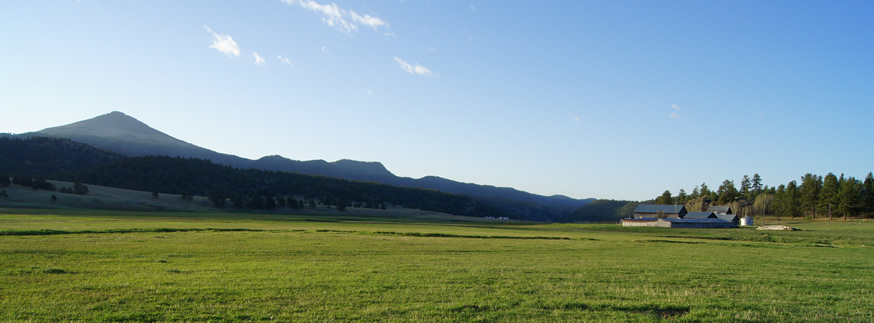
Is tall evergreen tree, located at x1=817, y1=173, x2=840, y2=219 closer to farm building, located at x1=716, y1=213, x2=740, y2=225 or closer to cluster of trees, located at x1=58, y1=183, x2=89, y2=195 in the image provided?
farm building, located at x1=716, y1=213, x2=740, y2=225

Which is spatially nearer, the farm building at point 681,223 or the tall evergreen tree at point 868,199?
the farm building at point 681,223

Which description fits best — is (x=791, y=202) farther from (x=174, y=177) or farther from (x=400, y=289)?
(x=174, y=177)

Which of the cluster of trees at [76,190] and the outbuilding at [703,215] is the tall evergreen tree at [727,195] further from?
the cluster of trees at [76,190]

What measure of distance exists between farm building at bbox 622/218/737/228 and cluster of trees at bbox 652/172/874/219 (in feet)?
67.0

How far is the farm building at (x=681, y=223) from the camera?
4040 inches

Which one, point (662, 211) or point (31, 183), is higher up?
point (662, 211)

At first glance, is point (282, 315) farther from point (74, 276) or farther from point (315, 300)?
point (74, 276)

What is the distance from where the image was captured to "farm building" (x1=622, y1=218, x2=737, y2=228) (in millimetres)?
102625

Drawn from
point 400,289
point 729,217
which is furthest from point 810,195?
point 400,289

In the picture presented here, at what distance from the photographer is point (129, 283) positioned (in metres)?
14.0

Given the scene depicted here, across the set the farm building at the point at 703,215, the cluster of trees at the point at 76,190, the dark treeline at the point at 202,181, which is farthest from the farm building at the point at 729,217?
the cluster of trees at the point at 76,190

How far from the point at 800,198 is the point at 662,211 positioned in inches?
1561

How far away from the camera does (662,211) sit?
5064 inches

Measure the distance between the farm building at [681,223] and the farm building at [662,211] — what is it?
462 inches
